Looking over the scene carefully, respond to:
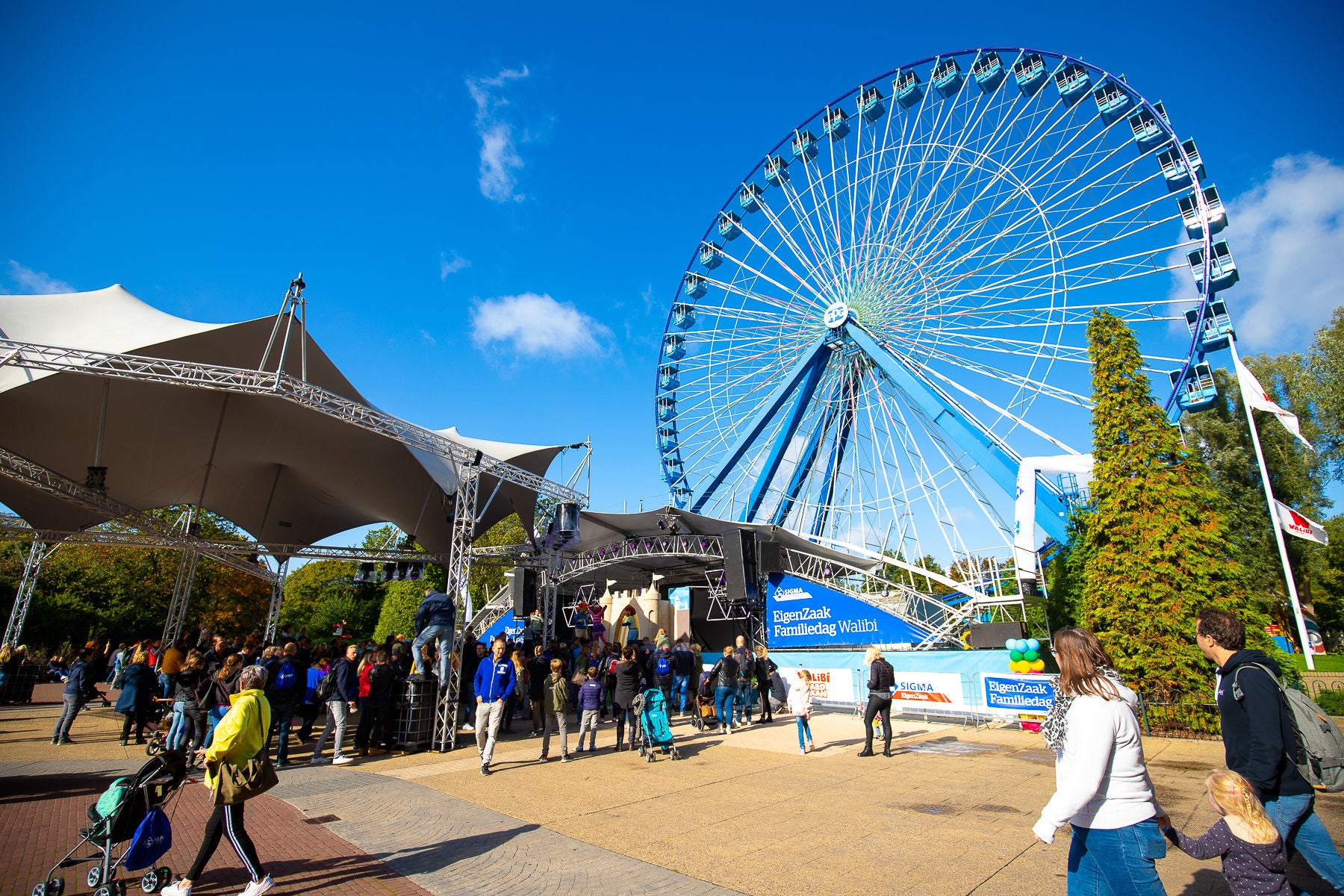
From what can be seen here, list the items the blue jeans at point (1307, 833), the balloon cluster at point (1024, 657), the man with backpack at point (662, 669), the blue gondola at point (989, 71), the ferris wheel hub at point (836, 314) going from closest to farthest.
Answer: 1. the blue jeans at point (1307, 833)
2. the balloon cluster at point (1024, 657)
3. the man with backpack at point (662, 669)
4. the blue gondola at point (989, 71)
5. the ferris wheel hub at point (836, 314)

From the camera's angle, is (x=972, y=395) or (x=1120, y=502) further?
(x=972, y=395)

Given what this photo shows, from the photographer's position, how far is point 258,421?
18.4 metres

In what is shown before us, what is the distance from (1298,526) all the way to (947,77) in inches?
597

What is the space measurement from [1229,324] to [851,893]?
58.5ft

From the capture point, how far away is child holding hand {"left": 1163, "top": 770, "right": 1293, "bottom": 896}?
8.97 ft

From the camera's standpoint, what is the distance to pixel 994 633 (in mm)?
15164

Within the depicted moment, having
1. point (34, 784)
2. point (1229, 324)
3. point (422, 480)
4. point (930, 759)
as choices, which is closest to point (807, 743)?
point (930, 759)

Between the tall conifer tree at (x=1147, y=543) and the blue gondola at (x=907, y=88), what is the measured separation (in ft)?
37.7

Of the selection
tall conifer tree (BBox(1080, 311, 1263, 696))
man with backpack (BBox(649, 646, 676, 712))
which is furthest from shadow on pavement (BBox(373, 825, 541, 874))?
tall conifer tree (BBox(1080, 311, 1263, 696))

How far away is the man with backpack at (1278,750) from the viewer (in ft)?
9.73

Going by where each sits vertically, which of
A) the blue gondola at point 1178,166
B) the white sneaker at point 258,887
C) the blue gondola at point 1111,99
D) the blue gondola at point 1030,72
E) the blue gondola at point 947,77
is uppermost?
the blue gondola at point 947,77

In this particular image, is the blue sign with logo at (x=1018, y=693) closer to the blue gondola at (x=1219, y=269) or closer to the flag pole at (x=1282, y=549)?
the flag pole at (x=1282, y=549)

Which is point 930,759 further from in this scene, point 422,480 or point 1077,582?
point 422,480

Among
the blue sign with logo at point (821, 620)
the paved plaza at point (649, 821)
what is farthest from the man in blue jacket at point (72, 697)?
the blue sign with logo at point (821, 620)
